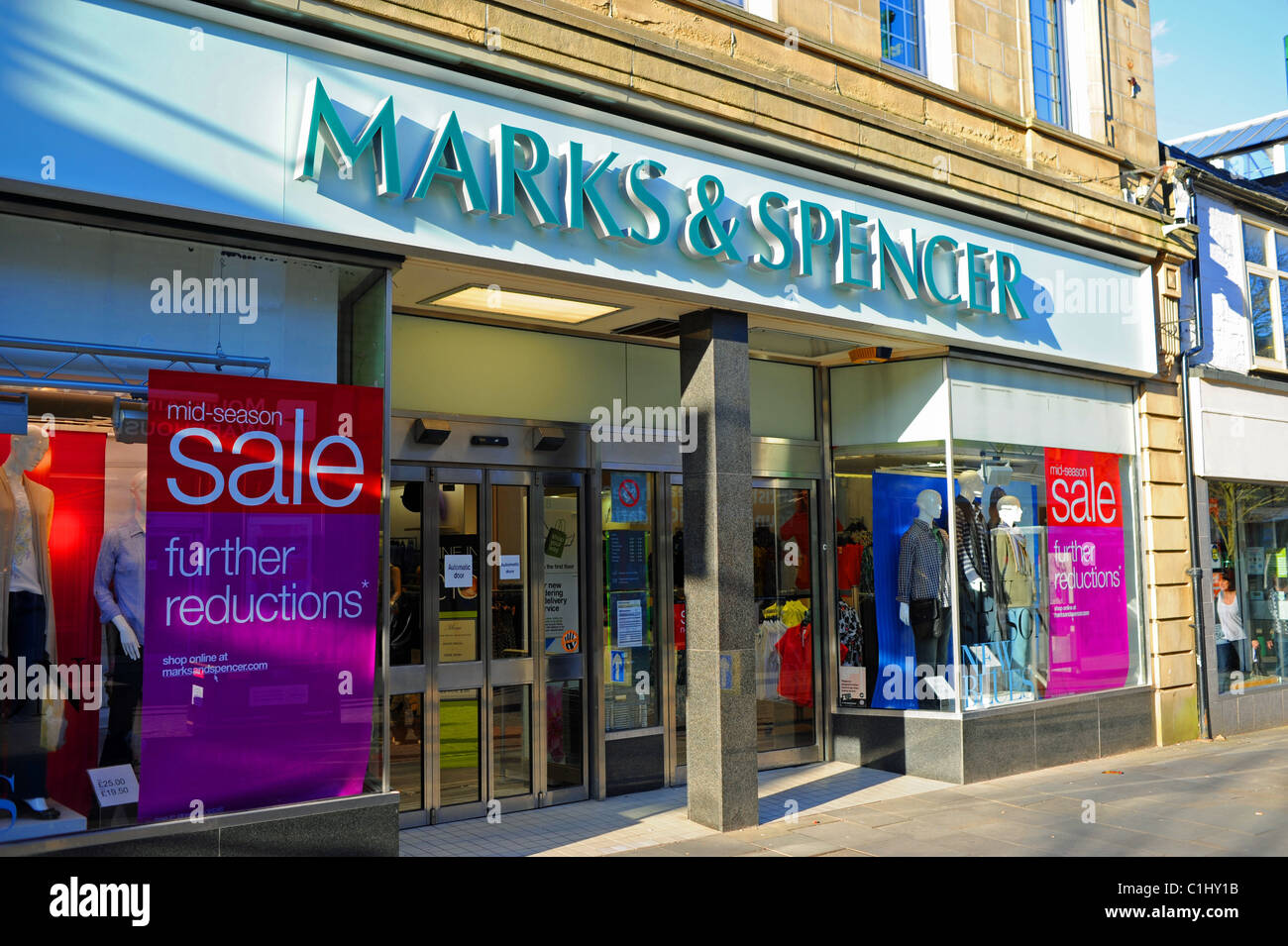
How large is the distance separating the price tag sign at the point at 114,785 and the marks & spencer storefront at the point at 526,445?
0.08ft

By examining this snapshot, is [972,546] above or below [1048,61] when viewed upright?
below

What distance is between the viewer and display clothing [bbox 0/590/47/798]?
206 inches

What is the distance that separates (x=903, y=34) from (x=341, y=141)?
21.2ft

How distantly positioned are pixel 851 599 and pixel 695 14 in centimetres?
565

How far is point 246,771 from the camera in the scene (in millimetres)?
5715

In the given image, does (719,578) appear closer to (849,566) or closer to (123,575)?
(849,566)

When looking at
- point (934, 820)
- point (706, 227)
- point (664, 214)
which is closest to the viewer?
point (664, 214)

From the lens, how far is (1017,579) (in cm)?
1051

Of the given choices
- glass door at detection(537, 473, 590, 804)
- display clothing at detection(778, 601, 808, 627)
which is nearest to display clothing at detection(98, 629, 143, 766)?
glass door at detection(537, 473, 590, 804)

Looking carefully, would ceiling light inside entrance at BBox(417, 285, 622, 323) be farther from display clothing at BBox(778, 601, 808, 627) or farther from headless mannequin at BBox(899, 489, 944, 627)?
headless mannequin at BBox(899, 489, 944, 627)

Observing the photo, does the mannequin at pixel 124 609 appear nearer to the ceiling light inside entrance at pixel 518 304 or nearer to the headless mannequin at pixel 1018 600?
the ceiling light inside entrance at pixel 518 304

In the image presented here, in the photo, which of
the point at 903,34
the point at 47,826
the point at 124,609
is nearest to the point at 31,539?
the point at 124,609

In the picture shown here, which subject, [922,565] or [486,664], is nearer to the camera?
[486,664]

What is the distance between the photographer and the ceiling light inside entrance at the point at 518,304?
7605 millimetres
